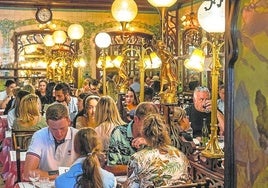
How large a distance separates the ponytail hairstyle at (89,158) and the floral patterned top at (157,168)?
31 centimetres

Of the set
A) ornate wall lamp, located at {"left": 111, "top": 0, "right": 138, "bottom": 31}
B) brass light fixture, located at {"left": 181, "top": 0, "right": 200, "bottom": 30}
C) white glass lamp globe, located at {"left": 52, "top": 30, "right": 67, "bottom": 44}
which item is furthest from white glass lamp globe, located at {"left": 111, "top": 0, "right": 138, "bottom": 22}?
brass light fixture, located at {"left": 181, "top": 0, "right": 200, "bottom": 30}

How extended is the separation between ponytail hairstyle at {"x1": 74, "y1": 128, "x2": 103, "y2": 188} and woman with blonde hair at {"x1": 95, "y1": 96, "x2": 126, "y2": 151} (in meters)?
1.86

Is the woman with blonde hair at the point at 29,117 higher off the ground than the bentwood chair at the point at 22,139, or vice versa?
the woman with blonde hair at the point at 29,117

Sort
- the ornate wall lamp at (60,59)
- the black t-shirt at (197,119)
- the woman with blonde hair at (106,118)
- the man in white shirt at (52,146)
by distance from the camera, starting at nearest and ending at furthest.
Result: 1. the man in white shirt at (52,146)
2. the woman with blonde hair at (106,118)
3. the black t-shirt at (197,119)
4. the ornate wall lamp at (60,59)

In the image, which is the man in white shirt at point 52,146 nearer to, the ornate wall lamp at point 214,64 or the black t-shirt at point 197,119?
the ornate wall lamp at point 214,64

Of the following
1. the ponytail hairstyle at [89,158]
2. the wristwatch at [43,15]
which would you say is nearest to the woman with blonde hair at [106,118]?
the ponytail hairstyle at [89,158]

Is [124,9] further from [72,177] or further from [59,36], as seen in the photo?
[59,36]

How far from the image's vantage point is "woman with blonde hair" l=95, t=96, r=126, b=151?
5133mm

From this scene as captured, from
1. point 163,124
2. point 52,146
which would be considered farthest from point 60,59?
point 163,124

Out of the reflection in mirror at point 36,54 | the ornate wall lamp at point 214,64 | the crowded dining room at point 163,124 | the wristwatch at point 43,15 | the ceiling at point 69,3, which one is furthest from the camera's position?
the wristwatch at point 43,15

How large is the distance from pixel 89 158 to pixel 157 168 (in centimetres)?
55

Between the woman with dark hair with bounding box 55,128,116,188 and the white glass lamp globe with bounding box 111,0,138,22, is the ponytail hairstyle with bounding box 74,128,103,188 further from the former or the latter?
the white glass lamp globe with bounding box 111,0,138,22

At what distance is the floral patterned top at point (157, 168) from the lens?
10.9ft

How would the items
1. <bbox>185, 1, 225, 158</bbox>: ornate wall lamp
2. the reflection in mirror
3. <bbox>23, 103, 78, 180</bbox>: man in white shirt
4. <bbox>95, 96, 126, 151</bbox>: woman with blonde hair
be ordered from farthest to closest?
the reflection in mirror
<bbox>95, 96, 126, 151</bbox>: woman with blonde hair
<bbox>23, 103, 78, 180</bbox>: man in white shirt
<bbox>185, 1, 225, 158</bbox>: ornate wall lamp
